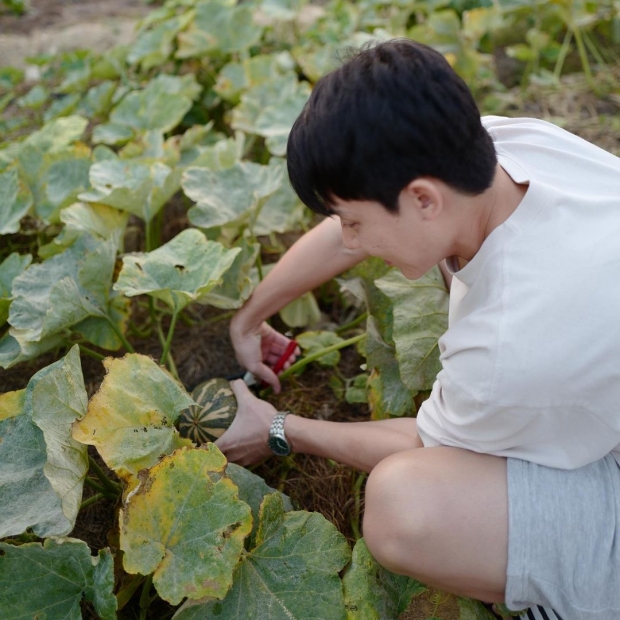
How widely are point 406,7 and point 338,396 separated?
6.00 ft

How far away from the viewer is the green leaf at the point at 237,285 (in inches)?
55.7

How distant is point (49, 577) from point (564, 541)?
720mm

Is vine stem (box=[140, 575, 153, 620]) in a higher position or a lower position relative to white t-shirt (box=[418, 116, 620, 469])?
lower

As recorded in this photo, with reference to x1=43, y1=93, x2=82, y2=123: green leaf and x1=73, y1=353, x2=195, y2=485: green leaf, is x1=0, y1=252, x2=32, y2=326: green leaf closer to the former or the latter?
x1=73, y1=353, x2=195, y2=485: green leaf

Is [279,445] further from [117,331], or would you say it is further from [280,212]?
[280,212]

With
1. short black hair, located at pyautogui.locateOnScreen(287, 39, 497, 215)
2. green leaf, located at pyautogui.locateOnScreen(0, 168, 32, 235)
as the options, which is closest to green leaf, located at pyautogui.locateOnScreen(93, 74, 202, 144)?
green leaf, located at pyautogui.locateOnScreen(0, 168, 32, 235)

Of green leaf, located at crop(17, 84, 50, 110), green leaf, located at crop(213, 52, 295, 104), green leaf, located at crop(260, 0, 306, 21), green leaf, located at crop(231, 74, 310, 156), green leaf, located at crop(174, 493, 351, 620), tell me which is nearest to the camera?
green leaf, located at crop(174, 493, 351, 620)

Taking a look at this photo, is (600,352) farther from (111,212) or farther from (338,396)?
(111,212)

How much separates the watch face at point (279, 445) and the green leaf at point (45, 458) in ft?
1.08

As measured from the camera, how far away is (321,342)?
1563 millimetres

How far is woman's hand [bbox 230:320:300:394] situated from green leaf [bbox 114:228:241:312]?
142 millimetres

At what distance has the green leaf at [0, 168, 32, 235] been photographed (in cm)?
161

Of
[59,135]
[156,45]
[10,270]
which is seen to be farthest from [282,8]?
[10,270]

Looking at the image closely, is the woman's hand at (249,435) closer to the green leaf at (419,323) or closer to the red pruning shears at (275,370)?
the red pruning shears at (275,370)
